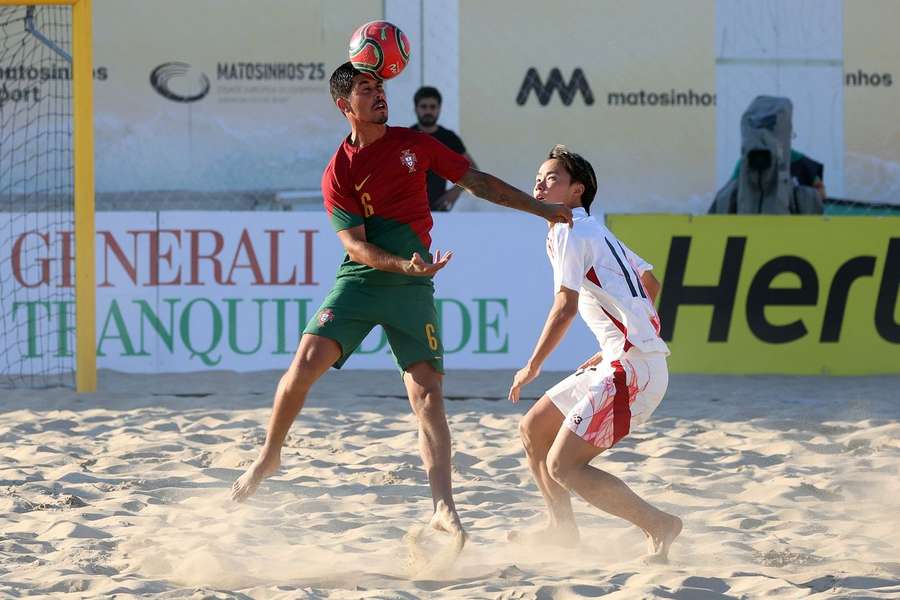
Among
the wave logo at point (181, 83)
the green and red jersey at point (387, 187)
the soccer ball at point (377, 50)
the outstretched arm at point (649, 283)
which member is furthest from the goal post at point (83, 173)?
Result: the outstretched arm at point (649, 283)

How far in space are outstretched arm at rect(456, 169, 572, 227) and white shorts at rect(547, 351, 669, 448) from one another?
509 mm

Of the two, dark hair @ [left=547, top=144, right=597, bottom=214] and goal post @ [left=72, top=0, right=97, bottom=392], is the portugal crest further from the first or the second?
goal post @ [left=72, top=0, right=97, bottom=392]

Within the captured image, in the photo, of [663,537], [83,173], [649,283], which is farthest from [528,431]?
[83,173]

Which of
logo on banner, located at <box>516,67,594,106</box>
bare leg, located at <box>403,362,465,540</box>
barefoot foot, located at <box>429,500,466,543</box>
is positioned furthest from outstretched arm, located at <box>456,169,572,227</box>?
logo on banner, located at <box>516,67,594,106</box>

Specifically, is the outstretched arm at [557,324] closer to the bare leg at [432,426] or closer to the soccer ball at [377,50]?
the bare leg at [432,426]

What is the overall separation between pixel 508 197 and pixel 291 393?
3.35 ft

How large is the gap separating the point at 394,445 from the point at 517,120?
6.31 m

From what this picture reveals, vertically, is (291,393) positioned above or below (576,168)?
below

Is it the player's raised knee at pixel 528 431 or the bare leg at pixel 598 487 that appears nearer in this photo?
the bare leg at pixel 598 487

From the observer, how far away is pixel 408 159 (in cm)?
474

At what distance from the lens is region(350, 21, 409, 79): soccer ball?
15.3 feet

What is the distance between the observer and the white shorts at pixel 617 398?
4430mm

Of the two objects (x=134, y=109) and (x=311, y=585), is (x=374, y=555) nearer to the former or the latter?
(x=311, y=585)

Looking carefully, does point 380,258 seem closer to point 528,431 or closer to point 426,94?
point 528,431
